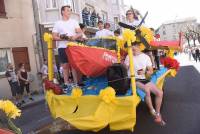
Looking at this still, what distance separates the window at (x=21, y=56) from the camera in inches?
753

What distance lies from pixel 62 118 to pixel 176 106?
386 cm

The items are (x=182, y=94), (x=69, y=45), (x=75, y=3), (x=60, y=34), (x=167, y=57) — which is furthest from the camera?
(x=75, y=3)

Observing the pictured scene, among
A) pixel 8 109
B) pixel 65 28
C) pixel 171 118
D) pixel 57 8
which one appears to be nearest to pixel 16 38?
pixel 57 8

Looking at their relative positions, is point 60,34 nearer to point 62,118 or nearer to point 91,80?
point 91,80

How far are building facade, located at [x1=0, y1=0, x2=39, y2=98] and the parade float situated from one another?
34.2ft

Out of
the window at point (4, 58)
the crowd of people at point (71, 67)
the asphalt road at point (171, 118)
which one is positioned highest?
the crowd of people at point (71, 67)

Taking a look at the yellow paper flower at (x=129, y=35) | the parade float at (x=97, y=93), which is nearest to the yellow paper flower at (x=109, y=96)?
the parade float at (x=97, y=93)

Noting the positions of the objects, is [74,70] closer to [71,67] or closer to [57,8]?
[71,67]

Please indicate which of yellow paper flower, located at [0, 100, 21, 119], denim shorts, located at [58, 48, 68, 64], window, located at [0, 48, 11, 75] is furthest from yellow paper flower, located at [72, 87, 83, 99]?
window, located at [0, 48, 11, 75]

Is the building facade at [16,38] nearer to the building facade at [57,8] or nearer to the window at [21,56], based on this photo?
the window at [21,56]

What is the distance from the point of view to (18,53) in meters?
19.4

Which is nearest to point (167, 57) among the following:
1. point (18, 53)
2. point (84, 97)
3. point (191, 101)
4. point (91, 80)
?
point (191, 101)

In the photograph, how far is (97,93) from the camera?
738 cm

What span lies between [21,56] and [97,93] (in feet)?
42.1
